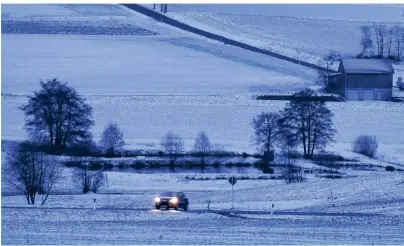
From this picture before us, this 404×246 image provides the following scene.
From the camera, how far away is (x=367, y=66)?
5875cm

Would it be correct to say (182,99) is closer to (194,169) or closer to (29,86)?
(29,86)

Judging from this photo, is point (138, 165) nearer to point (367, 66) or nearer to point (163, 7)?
point (367, 66)

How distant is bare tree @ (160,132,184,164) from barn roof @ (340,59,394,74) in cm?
1955

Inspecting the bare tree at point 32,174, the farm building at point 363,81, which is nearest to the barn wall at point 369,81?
the farm building at point 363,81

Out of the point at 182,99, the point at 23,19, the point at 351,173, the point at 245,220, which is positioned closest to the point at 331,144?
the point at 351,173

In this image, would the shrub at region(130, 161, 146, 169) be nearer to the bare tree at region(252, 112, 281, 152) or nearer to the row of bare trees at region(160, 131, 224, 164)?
the row of bare trees at region(160, 131, 224, 164)

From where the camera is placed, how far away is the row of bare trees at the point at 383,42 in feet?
216

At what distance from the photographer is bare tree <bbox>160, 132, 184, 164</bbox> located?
3917 cm

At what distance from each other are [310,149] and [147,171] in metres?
8.55

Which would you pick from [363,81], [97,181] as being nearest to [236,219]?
[97,181]

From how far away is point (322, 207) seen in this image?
23.4m

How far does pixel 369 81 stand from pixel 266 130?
1655cm

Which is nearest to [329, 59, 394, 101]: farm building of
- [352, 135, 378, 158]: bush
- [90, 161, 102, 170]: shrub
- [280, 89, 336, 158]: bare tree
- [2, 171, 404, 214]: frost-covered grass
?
[280, 89, 336, 158]: bare tree

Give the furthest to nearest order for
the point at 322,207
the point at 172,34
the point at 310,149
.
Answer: the point at 172,34 → the point at 310,149 → the point at 322,207
